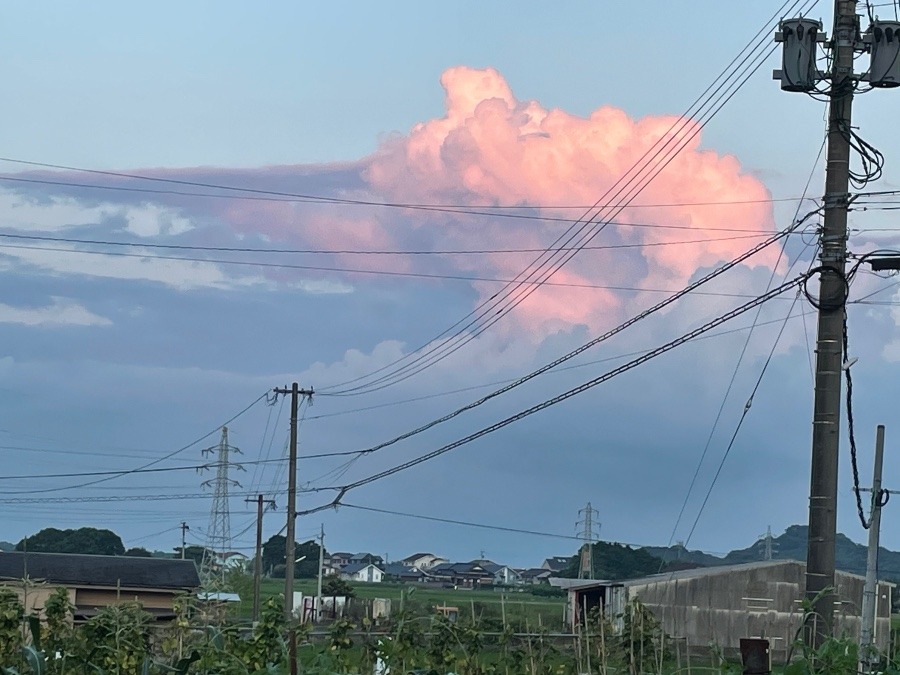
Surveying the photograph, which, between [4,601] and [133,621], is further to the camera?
[4,601]

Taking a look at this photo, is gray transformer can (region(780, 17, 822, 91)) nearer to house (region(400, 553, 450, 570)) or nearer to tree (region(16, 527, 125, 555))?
tree (region(16, 527, 125, 555))

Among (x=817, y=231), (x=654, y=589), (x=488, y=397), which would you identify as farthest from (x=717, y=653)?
(x=654, y=589)

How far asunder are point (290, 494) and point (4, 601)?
28.3 metres

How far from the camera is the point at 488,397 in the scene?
2258cm

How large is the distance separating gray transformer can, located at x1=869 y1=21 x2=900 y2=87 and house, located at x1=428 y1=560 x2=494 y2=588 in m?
109

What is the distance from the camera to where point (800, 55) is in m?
14.1

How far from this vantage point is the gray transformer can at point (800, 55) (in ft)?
46.3

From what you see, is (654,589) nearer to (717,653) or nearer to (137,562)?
(137,562)

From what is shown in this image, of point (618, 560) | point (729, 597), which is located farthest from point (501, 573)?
point (729, 597)

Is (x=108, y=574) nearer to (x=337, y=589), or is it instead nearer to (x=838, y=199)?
(x=838, y=199)

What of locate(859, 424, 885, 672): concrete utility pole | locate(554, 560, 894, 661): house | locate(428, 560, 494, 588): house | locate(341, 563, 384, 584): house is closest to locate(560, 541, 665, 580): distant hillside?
locate(428, 560, 494, 588): house

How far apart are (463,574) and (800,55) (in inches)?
4826

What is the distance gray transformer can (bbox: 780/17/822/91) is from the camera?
14.1 meters

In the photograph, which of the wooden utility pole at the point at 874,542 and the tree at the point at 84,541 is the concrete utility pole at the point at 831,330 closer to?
the wooden utility pole at the point at 874,542
